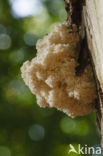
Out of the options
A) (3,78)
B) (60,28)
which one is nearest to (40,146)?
(3,78)

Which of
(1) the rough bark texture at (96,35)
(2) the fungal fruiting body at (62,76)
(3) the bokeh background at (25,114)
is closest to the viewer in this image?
(1) the rough bark texture at (96,35)

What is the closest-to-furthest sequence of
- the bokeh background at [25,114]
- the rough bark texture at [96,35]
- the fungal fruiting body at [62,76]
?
the rough bark texture at [96,35] → the fungal fruiting body at [62,76] → the bokeh background at [25,114]

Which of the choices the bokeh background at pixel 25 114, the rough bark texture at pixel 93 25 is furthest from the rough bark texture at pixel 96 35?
the bokeh background at pixel 25 114

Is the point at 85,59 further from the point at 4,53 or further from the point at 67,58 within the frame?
the point at 4,53

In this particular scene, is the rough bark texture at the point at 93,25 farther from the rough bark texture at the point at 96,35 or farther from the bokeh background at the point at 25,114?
the bokeh background at the point at 25,114

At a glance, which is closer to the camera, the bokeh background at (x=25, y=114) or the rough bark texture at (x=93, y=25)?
the rough bark texture at (x=93, y=25)

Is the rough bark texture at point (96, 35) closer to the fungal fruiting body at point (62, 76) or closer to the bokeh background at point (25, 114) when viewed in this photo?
the fungal fruiting body at point (62, 76)
